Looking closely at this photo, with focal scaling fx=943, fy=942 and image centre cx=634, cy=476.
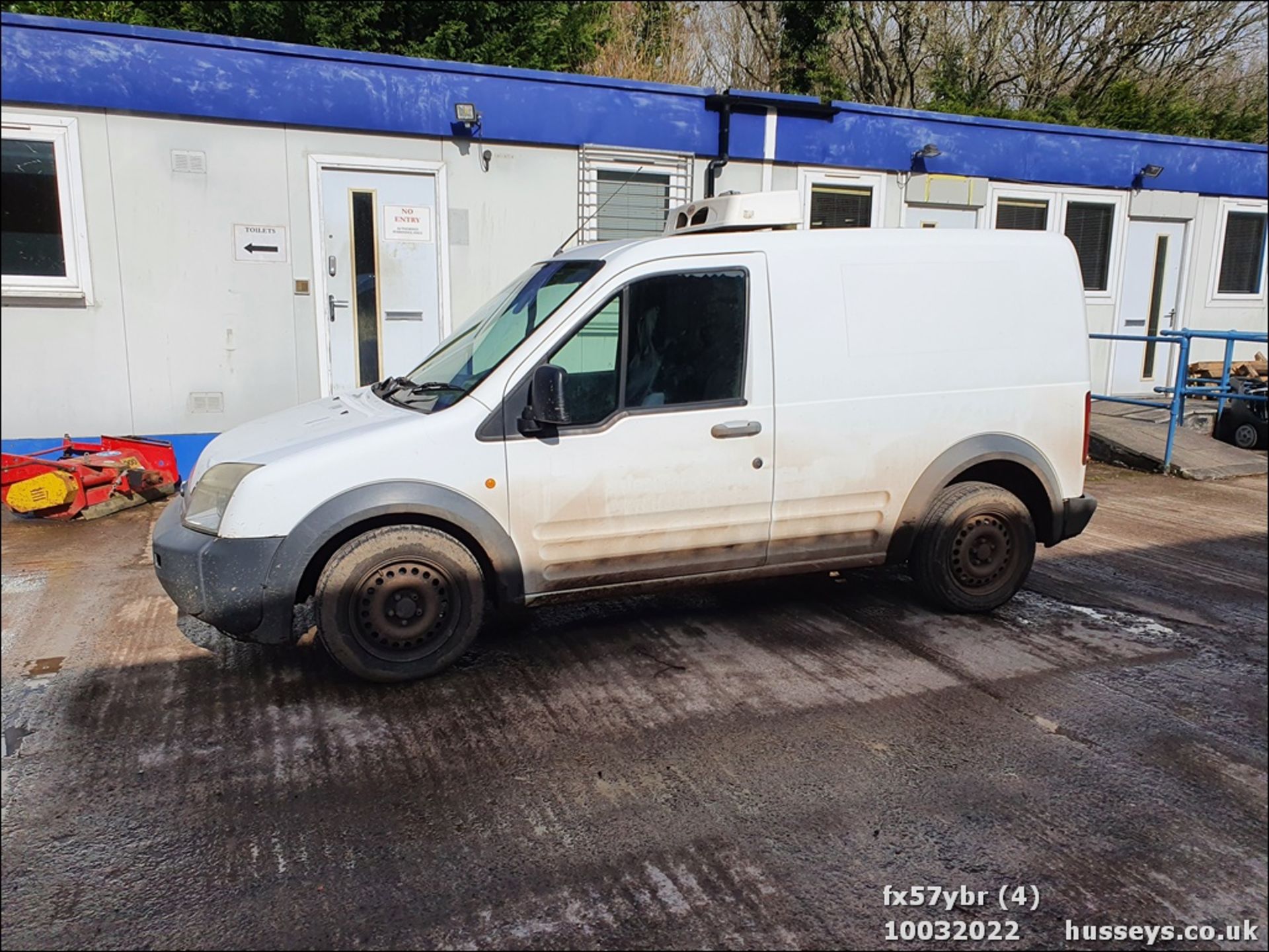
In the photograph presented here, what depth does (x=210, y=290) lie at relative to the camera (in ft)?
27.3

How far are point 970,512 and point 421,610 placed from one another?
292cm

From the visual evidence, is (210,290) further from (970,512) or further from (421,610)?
(970,512)

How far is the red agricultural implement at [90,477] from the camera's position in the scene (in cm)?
692

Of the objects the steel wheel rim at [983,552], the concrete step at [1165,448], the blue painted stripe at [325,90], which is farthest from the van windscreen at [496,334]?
the concrete step at [1165,448]

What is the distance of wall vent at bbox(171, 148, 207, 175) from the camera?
805 centimetres

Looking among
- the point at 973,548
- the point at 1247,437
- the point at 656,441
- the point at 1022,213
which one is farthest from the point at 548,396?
the point at 1247,437

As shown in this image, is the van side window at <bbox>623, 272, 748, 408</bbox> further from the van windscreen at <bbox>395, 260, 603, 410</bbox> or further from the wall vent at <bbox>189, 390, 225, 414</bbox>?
the wall vent at <bbox>189, 390, 225, 414</bbox>

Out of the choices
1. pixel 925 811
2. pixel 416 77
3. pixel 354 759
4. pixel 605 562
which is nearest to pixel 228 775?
pixel 354 759

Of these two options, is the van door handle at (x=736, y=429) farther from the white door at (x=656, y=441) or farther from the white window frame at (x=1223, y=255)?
the white window frame at (x=1223, y=255)

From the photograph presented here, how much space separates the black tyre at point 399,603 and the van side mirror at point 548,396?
2.29ft

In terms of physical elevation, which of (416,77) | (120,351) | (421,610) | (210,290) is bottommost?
(421,610)

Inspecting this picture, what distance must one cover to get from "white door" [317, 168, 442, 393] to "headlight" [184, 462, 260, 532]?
15.7ft

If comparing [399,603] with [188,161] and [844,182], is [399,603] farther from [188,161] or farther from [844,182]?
[844,182]

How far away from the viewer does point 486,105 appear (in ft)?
29.1
